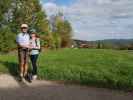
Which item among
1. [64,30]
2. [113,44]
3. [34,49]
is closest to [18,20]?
[64,30]

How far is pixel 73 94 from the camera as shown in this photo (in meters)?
12.2

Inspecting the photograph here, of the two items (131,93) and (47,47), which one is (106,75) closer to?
(131,93)

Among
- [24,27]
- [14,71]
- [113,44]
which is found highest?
[24,27]

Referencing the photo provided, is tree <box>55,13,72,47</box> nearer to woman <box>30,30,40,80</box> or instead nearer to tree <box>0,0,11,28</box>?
tree <box>0,0,11,28</box>

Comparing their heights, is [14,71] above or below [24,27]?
below

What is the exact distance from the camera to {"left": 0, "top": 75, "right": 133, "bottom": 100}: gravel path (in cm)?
1164

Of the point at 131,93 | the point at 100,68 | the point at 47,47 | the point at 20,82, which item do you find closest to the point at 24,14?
the point at 47,47

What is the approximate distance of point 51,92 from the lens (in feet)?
41.0

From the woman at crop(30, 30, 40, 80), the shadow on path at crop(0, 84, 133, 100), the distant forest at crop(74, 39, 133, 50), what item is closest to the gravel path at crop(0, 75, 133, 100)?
the shadow on path at crop(0, 84, 133, 100)

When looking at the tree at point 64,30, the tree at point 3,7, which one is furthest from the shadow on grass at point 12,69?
the tree at point 64,30

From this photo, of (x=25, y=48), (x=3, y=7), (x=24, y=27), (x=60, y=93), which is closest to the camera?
(x=60, y=93)

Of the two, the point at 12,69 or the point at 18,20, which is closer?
the point at 12,69

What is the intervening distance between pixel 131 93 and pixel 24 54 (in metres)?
Answer: 4.35

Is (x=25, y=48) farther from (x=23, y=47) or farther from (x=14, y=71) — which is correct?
(x=14, y=71)
